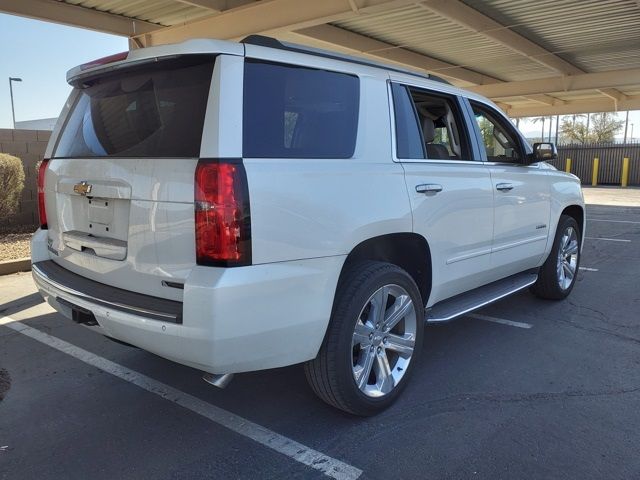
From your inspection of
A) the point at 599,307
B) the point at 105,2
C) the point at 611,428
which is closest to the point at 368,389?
the point at 611,428

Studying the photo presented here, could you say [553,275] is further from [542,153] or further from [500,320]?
[542,153]

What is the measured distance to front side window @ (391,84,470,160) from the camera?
11.6 feet

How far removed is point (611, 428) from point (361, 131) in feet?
7.47

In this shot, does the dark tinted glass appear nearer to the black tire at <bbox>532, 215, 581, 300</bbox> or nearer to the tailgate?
the tailgate

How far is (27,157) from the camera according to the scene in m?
9.33

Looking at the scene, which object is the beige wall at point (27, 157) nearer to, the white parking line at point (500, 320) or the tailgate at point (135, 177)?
the tailgate at point (135, 177)

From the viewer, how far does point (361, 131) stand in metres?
3.21

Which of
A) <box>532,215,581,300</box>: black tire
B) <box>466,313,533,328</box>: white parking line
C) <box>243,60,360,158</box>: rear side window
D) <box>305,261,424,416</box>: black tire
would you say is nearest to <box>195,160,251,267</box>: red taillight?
<box>243,60,360,158</box>: rear side window

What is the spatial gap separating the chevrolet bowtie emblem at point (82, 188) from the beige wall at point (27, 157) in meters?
7.04

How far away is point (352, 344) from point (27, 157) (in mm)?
8468

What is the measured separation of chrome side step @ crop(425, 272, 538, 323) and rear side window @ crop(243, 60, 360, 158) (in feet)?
4.69

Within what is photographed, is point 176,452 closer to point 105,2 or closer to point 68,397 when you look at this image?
point 68,397

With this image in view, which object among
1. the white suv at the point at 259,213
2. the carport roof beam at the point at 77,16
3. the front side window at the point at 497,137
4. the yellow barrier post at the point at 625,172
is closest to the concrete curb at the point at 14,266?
the white suv at the point at 259,213

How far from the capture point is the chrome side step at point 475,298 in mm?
3805
